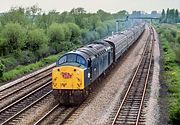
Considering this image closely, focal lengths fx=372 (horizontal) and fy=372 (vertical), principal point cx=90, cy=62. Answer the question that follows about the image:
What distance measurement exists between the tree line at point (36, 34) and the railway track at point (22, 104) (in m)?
7.45

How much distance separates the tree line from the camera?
42.5 m

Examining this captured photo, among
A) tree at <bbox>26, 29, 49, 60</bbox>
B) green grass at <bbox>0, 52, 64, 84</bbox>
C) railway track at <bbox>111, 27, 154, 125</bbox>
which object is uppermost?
tree at <bbox>26, 29, 49, 60</bbox>

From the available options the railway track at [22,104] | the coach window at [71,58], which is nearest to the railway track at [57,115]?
the railway track at [22,104]

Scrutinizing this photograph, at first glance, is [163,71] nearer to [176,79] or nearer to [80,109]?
[176,79]

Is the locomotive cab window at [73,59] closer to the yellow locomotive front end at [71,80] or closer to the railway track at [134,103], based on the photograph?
the yellow locomotive front end at [71,80]

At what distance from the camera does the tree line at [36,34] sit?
42.5m

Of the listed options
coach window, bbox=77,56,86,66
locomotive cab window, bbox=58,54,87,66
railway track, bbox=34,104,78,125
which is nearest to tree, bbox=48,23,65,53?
locomotive cab window, bbox=58,54,87,66

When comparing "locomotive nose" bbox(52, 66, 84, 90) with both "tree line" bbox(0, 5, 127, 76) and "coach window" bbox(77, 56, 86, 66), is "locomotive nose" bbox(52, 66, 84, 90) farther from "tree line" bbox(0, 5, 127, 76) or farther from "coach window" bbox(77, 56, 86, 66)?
"tree line" bbox(0, 5, 127, 76)

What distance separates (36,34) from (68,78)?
25.8m

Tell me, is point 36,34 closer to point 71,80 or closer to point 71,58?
point 71,58

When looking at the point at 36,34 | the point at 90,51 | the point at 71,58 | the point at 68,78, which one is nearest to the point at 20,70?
the point at 36,34

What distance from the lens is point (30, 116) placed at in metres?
20.7

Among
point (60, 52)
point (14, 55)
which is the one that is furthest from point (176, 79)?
point (60, 52)

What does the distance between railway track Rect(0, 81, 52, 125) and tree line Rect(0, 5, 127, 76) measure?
7.45m
